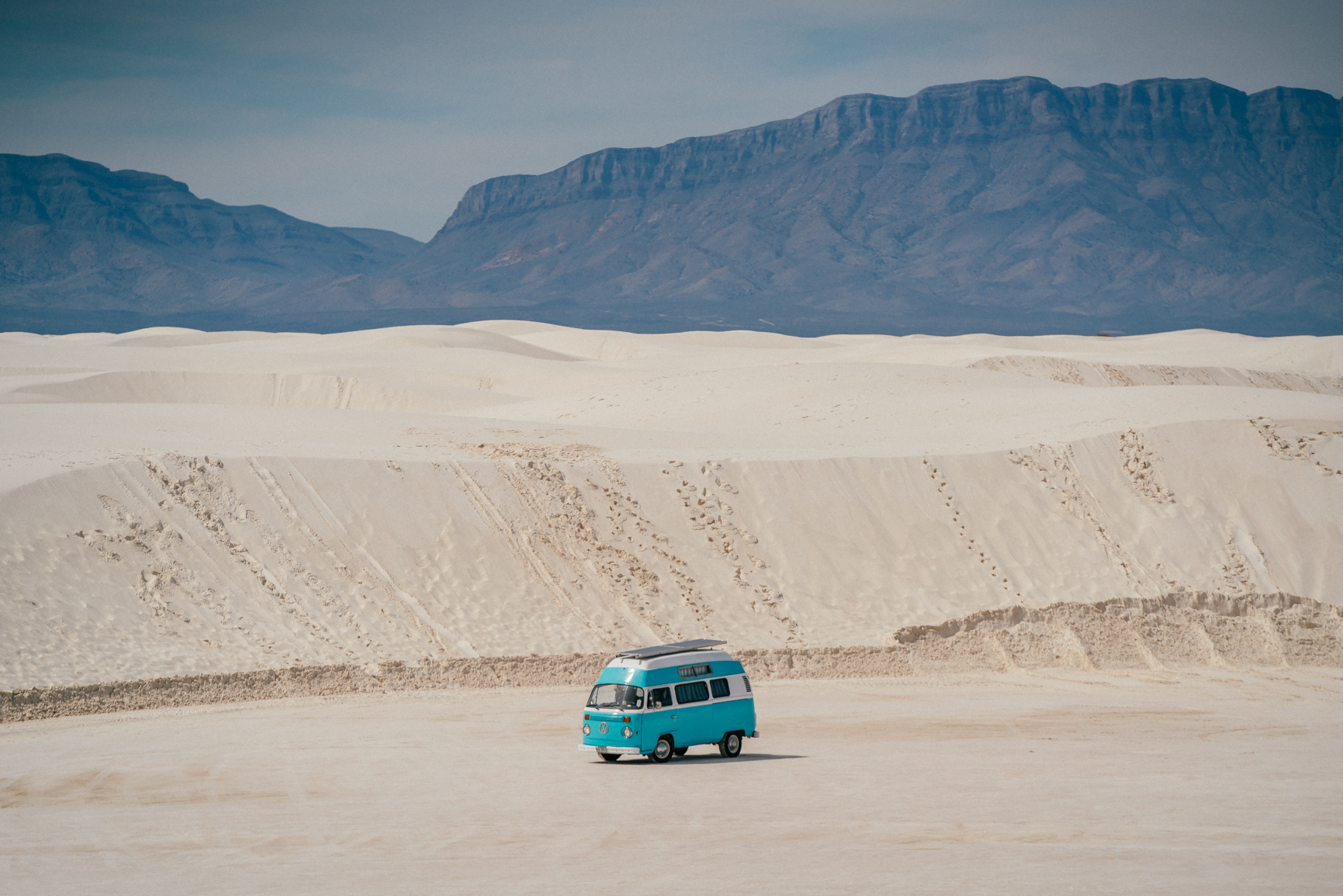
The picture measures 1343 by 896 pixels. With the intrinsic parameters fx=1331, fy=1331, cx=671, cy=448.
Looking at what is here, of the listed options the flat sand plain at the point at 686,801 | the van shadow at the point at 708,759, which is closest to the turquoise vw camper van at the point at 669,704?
the van shadow at the point at 708,759

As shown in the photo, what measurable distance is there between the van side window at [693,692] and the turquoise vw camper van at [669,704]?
0.01 metres

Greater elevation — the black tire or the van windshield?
the van windshield

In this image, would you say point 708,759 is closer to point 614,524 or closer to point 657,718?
point 657,718

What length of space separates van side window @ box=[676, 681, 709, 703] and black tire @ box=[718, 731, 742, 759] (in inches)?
27.6

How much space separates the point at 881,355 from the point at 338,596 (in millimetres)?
61511

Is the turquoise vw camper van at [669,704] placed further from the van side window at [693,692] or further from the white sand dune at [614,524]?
the white sand dune at [614,524]

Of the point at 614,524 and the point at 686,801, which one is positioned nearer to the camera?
the point at 686,801

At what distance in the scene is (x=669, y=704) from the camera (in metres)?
17.9

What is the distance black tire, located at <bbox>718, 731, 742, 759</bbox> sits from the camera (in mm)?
18422

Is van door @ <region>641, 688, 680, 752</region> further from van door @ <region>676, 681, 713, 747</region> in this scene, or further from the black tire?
the black tire

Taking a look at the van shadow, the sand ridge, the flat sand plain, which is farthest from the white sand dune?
the van shadow

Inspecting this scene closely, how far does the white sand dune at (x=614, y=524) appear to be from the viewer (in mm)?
24516

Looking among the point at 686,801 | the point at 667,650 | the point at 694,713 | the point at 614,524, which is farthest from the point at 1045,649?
the point at 686,801

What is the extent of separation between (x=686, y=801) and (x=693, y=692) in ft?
9.25
